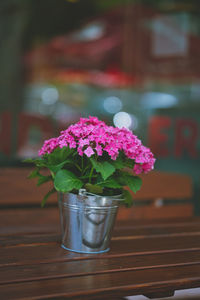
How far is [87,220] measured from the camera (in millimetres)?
1204

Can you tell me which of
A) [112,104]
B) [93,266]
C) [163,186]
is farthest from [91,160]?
[112,104]

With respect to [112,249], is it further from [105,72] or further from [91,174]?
[105,72]

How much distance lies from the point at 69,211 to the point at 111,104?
14.3 ft

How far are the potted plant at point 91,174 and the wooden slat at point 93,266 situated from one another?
88mm

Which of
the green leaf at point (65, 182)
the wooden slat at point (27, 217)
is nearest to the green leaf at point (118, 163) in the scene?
the green leaf at point (65, 182)

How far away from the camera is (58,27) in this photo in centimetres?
547

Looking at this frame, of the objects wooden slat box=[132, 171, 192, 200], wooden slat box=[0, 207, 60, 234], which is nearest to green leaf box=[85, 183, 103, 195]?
wooden slat box=[0, 207, 60, 234]

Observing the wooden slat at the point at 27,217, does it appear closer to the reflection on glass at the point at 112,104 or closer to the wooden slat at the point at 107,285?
the wooden slat at the point at 107,285

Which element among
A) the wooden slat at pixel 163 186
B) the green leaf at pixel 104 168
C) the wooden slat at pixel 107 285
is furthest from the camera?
the wooden slat at pixel 163 186

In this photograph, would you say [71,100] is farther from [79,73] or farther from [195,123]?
[195,123]

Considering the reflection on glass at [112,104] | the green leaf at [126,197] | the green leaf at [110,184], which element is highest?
the reflection on glass at [112,104]

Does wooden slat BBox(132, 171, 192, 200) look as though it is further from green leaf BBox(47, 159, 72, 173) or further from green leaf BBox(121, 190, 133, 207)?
green leaf BBox(47, 159, 72, 173)

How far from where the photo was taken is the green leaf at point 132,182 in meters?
1.22

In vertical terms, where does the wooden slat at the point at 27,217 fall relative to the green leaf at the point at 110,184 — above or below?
below
